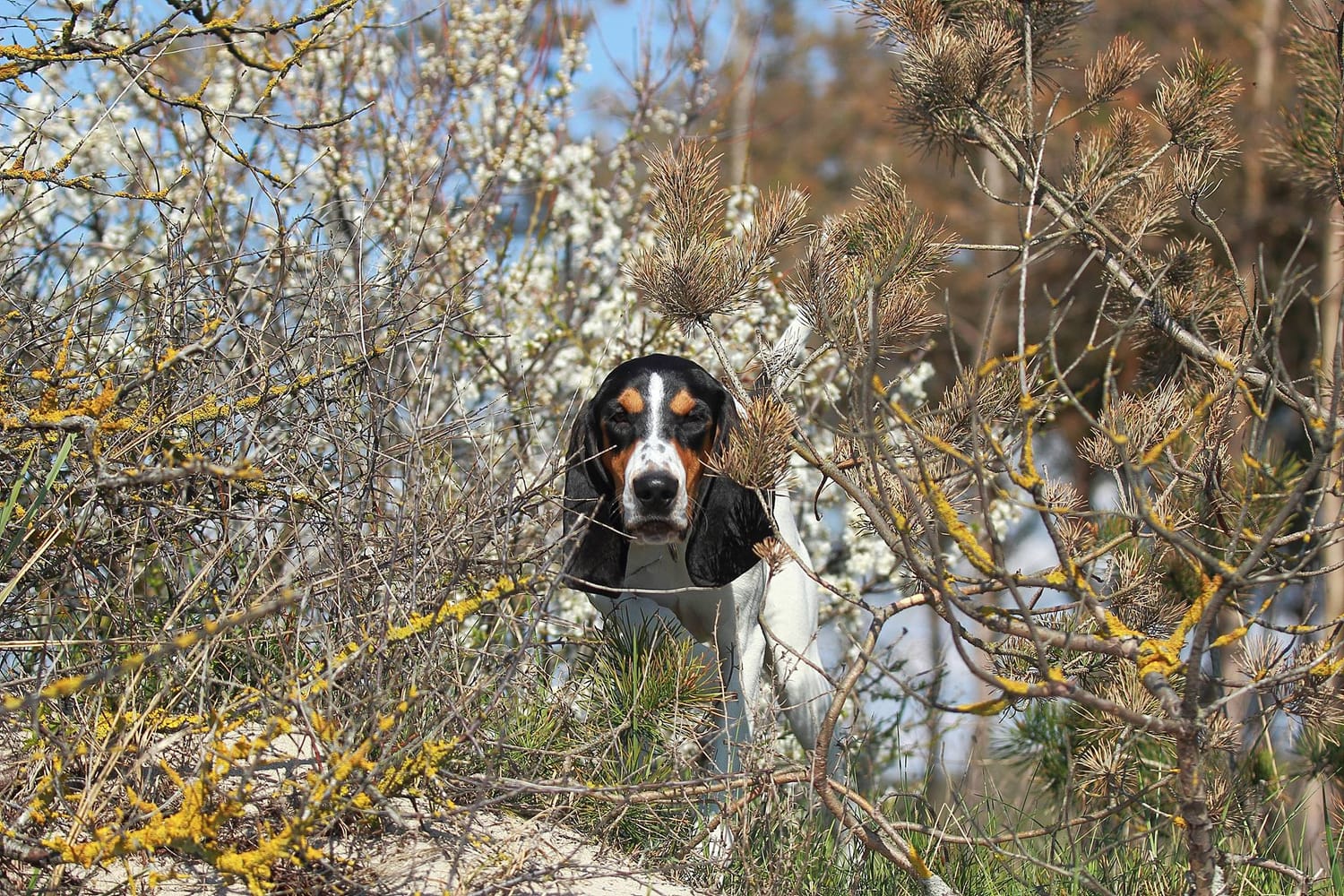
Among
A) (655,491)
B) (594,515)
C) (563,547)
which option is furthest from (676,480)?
(563,547)

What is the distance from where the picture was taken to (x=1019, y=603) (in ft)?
7.77

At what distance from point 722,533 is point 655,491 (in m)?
0.31

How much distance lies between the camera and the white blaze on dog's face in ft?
12.1

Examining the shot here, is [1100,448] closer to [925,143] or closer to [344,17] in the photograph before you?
[925,143]

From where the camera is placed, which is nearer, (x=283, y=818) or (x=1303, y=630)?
(x=283, y=818)

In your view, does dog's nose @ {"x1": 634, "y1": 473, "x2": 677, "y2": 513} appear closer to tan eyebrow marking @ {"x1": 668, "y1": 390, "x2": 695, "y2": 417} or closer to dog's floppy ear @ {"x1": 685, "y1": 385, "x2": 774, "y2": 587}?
dog's floppy ear @ {"x1": 685, "y1": 385, "x2": 774, "y2": 587}

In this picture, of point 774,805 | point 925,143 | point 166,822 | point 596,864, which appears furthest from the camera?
point 925,143

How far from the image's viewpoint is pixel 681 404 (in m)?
3.90

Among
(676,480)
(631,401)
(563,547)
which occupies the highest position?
(631,401)

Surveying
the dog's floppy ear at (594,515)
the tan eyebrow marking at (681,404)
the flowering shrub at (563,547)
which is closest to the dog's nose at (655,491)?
the dog's floppy ear at (594,515)

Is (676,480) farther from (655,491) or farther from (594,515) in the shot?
(594,515)

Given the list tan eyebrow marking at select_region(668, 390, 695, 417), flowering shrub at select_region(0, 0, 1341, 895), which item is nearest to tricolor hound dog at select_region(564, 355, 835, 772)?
tan eyebrow marking at select_region(668, 390, 695, 417)

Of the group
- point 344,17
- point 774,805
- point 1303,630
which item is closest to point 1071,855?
point 774,805

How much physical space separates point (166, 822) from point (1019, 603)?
1.55m
